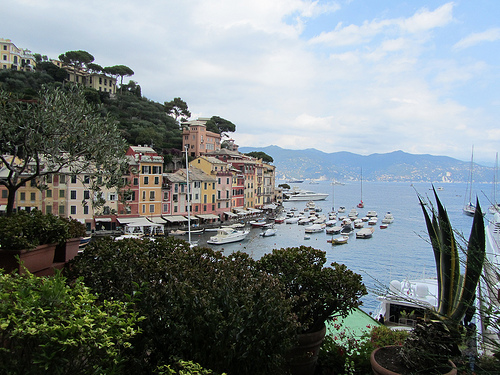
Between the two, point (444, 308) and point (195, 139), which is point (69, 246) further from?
point (195, 139)

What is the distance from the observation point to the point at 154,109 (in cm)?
8019

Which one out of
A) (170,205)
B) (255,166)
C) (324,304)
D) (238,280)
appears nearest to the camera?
(238,280)

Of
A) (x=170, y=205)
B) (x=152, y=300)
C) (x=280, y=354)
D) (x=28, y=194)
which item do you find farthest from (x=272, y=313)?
(x=170, y=205)

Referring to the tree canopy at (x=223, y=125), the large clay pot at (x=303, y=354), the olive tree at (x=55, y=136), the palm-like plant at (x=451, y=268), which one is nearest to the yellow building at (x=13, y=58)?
the tree canopy at (x=223, y=125)

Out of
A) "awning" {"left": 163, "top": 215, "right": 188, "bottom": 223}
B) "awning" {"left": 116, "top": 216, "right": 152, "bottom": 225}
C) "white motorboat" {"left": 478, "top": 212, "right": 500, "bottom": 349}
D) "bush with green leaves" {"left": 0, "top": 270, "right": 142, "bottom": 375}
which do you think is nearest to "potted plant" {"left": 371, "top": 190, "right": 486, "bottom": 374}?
"white motorboat" {"left": 478, "top": 212, "right": 500, "bottom": 349}

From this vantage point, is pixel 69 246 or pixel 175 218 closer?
pixel 69 246

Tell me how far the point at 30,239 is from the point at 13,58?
279ft

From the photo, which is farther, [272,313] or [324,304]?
[324,304]

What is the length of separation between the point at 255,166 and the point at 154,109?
29546 mm

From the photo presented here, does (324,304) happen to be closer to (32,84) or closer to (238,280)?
(238,280)

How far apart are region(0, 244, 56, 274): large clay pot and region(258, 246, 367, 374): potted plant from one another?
3.18m

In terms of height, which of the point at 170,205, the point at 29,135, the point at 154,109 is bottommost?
the point at 170,205

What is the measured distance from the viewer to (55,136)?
6957 millimetres

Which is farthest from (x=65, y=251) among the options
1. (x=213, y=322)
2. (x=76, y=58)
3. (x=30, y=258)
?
(x=76, y=58)
